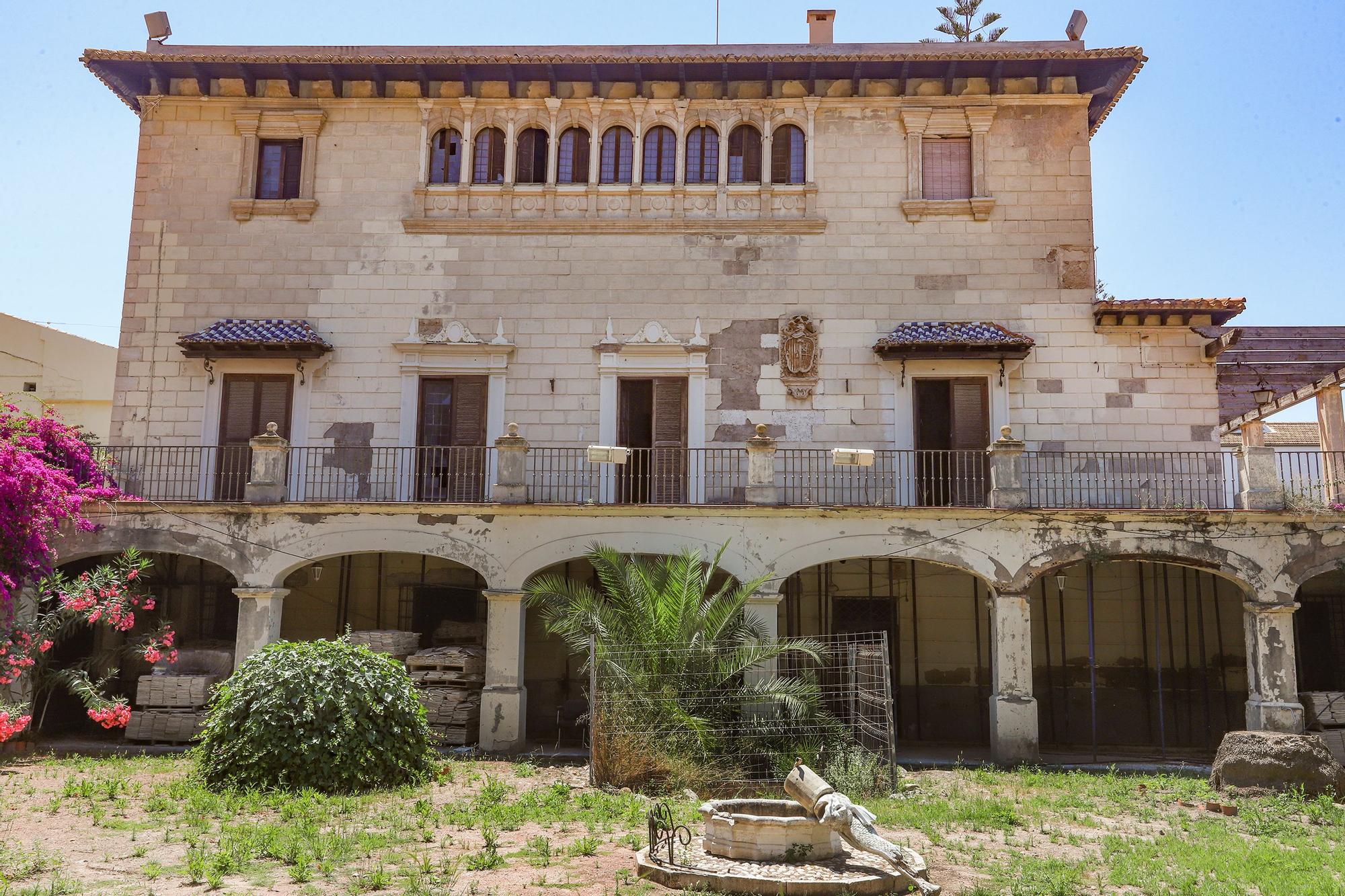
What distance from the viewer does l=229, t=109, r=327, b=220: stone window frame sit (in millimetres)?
18844

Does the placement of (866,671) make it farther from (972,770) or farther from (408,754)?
(408,754)

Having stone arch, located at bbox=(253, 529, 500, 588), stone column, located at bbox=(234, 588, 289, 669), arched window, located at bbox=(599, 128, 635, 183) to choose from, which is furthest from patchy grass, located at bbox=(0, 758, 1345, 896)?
arched window, located at bbox=(599, 128, 635, 183)

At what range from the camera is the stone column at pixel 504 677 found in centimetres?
1572

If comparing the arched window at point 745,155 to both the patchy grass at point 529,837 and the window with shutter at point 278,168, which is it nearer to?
the window with shutter at point 278,168

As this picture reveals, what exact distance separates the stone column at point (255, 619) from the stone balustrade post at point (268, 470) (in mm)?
1402

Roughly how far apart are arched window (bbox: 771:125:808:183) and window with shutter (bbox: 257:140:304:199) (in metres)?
8.31

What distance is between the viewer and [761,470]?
16.3 meters

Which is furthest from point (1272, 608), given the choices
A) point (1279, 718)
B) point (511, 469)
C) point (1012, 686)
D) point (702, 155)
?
point (702, 155)

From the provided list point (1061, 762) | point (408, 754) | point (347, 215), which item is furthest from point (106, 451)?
point (1061, 762)

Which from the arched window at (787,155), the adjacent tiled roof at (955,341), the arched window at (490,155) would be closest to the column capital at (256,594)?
the arched window at (490,155)

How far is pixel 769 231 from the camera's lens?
18.5 meters

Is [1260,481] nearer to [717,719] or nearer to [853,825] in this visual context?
[717,719]

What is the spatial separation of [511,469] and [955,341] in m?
7.32

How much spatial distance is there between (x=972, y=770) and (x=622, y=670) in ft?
16.7
